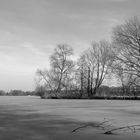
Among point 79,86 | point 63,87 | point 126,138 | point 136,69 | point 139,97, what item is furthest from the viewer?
point 79,86

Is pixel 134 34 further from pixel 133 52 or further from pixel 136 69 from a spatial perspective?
pixel 136 69

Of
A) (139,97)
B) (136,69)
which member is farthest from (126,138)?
(139,97)

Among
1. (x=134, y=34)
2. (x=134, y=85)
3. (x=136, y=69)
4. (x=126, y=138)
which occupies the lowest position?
(x=126, y=138)

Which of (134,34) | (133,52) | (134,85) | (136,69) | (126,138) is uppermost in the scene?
(134,34)

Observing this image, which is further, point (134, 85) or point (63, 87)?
point (63, 87)

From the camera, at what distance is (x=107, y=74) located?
33.3m

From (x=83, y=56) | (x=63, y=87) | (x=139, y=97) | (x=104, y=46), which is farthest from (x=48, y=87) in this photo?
(x=139, y=97)

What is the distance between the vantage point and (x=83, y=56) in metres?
35.7

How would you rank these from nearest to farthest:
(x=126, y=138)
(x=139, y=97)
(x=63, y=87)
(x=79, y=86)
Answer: (x=126, y=138), (x=139, y=97), (x=63, y=87), (x=79, y=86)

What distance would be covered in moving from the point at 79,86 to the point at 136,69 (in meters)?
13.4

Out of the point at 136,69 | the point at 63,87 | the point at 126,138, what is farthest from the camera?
the point at 63,87

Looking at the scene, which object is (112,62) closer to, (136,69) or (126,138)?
(136,69)

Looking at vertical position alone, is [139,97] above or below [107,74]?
below

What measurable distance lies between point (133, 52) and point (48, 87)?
14760 mm
